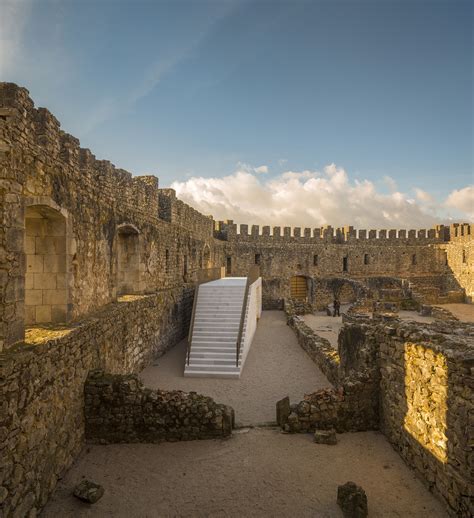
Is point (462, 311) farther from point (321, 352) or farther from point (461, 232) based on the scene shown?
point (321, 352)

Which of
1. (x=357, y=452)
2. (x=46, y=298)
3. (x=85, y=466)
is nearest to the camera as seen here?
(x=85, y=466)

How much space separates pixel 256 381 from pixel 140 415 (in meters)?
3.79

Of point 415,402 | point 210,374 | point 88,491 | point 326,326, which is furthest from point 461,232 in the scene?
point 88,491

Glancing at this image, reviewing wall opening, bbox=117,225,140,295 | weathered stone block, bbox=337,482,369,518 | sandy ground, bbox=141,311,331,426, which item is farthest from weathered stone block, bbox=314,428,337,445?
wall opening, bbox=117,225,140,295

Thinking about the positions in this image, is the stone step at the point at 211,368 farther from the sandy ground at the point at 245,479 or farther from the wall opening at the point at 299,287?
the wall opening at the point at 299,287

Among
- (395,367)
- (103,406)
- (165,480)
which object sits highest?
(395,367)

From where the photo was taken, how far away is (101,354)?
6488 mm

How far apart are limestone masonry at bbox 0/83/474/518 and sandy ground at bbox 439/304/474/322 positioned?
46.5 feet

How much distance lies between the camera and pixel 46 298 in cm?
586

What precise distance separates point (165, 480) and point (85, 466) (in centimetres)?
132

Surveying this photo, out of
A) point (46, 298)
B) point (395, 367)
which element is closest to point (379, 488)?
point (395, 367)

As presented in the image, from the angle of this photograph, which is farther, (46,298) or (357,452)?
(46,298)

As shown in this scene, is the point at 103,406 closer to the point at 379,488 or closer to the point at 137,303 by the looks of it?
the point at 137,303

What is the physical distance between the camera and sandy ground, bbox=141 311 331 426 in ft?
24.3
